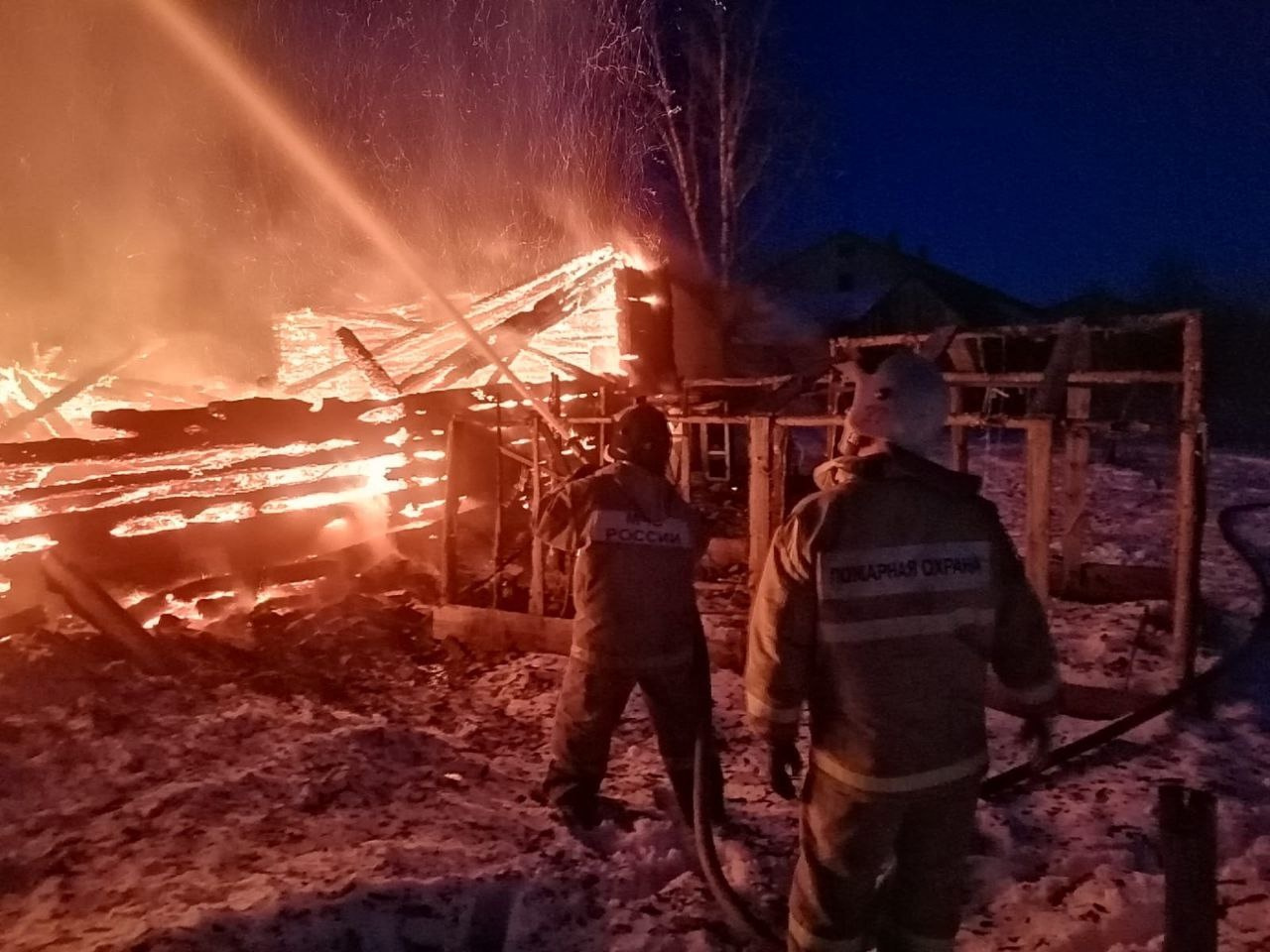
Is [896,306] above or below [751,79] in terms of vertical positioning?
below

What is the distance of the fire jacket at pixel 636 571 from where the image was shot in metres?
4.41

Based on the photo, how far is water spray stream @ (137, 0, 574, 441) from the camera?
1392cm

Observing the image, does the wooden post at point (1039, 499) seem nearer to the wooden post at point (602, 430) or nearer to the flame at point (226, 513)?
the wooden post at point (602, 430)

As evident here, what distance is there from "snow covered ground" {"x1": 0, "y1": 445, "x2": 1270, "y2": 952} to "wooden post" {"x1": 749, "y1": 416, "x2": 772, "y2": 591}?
1.05 metres

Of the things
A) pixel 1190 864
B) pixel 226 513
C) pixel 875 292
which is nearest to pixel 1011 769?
pixel 1190 864

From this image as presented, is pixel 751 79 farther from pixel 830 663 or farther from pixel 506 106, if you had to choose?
pixel 830 663

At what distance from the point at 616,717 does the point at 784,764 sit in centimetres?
172

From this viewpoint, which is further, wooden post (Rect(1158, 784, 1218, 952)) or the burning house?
the burning house

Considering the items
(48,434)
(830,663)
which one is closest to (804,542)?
(830,663)

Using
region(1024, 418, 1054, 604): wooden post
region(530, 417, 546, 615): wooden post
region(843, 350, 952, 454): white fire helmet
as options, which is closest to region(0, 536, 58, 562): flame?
region(530, 417, 546, 615): wooden post

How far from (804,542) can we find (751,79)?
21.3m

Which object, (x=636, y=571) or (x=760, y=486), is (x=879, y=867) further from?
(x=760, y=486)

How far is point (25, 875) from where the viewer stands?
4441 millimetres

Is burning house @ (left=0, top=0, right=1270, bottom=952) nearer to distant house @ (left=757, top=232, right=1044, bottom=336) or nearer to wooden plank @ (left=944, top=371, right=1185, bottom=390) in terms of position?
wooden plank @ (left=944, top=371, right=1185, bottom=390)
